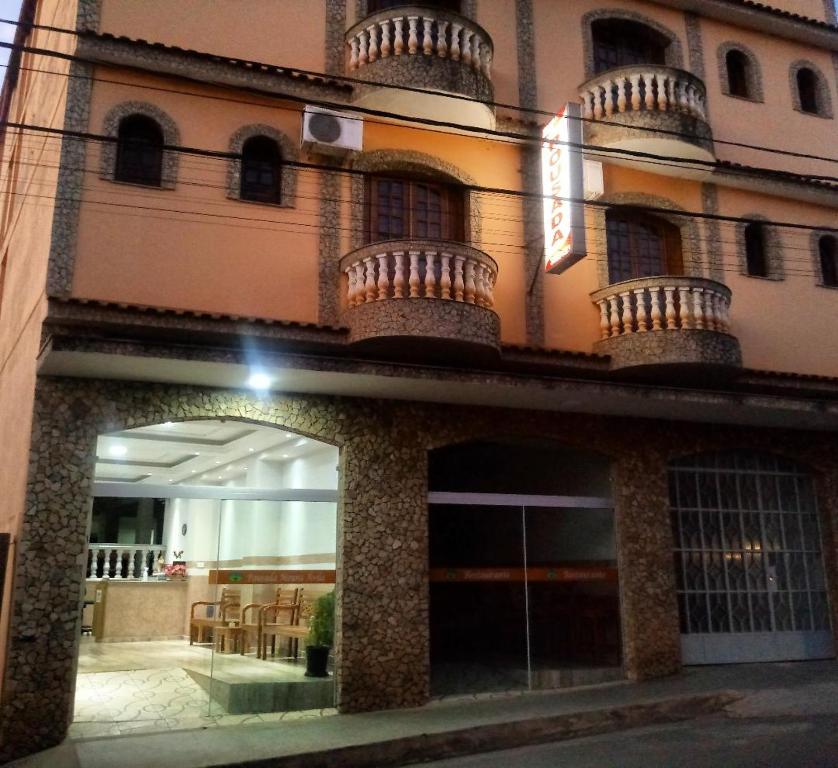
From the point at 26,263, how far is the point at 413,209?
5.48 meters

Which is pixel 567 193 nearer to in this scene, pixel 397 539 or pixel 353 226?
pixel 353 226

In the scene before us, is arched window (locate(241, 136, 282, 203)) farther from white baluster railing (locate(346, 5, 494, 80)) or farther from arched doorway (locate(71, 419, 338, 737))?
arched doorway (locate(71, 419, 338, 737))

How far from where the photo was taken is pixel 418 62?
33.4 feet

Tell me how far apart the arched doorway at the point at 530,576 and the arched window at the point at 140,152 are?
5281 millimetres

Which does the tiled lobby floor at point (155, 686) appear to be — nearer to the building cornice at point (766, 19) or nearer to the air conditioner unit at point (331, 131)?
the air conditioner unit at point (331, 131)

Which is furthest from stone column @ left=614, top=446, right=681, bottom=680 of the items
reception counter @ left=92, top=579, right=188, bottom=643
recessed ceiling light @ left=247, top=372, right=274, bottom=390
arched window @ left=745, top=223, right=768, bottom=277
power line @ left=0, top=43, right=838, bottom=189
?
reception counter @ left=92, top=579, right=188, bottom=643

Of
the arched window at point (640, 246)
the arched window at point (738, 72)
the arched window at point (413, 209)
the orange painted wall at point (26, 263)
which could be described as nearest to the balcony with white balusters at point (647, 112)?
the arched window at point (640, 246)

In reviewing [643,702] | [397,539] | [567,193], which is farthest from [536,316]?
[643,702]

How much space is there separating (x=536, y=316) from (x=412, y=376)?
2.47m

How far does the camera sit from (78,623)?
324 inches

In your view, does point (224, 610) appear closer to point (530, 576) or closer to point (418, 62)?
point (530, 576)

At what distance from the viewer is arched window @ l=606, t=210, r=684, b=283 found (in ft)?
39.8

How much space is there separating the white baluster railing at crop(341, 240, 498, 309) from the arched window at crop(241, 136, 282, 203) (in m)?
1.36

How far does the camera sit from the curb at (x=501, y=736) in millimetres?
7547
